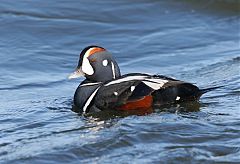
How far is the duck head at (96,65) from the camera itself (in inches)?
365

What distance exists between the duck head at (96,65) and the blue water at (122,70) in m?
0.50

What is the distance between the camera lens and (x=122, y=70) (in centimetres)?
1171

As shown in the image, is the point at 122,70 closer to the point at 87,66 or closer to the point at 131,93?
the point at 87,66

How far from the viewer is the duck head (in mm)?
9281

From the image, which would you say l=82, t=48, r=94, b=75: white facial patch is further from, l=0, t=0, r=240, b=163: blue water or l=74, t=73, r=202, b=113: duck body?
l=0, t=0, r=240, b=163: blue water

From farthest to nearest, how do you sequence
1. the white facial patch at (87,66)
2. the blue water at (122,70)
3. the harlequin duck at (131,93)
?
the white facial patch at (87,66), the harlequin duck at (131,93), the blue water at (122,70)

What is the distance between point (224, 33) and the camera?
14016 millimetres

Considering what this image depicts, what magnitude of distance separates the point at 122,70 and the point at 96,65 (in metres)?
2.43

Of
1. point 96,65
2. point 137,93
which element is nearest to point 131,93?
point 137,93

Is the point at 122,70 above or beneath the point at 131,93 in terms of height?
above

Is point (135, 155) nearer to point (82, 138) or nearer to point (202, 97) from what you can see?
point (82, 138)

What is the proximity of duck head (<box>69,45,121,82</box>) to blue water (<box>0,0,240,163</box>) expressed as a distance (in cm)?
50

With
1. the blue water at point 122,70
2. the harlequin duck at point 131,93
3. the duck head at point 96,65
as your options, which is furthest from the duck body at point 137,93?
the duck head at point 96,65

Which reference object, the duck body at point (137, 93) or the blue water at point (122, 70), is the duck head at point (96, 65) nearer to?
the duck body at point (137, 93)
